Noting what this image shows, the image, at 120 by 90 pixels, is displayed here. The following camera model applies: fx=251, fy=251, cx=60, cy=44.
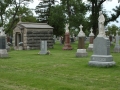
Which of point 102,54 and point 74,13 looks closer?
point 102,54

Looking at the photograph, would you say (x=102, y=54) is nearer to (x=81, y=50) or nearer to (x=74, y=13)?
(x=81, y=50)

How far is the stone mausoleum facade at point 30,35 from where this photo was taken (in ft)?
90.2

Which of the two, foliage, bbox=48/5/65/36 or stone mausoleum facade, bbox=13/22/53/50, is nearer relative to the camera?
stone mausoleum facade, bbox=13/22/53/50

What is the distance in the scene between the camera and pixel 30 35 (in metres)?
27.6

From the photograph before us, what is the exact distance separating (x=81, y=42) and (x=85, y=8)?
723 inches

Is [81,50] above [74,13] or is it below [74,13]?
below

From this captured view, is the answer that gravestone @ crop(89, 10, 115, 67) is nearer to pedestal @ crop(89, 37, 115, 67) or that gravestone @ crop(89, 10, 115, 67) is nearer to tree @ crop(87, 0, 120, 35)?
pedestal @ crop(89, 37, 115, 67)

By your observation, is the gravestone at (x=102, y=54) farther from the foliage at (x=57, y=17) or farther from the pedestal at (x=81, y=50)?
the foliage at (x=57, y=17)

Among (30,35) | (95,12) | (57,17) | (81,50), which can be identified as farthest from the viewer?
(57,17)

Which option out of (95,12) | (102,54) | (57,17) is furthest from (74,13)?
(102,54)

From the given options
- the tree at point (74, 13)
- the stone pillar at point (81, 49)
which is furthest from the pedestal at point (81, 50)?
the tree at point (74, 13)

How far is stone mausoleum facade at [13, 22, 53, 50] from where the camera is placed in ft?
90.2

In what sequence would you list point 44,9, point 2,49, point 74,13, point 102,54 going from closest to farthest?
point 102,54 < point 2,49 < point 74,13 < point 44,9

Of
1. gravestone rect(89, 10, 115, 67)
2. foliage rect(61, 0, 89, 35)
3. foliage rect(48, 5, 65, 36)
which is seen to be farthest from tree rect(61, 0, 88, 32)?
gravestone rect(89, 10, 115, 67)
